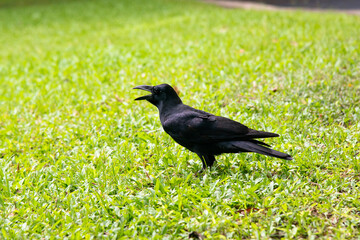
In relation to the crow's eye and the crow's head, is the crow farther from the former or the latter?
the crow's eye

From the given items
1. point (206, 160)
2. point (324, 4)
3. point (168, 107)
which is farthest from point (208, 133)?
point (324, 4)

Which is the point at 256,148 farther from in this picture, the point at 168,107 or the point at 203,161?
the point at 168,107

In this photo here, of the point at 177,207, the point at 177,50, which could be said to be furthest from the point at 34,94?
the point at 177,207

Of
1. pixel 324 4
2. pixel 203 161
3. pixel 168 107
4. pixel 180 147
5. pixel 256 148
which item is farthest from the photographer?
pixel 324 4

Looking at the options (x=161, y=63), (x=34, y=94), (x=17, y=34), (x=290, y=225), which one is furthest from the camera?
(x=17, y=34)

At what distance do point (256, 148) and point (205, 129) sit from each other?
0.51 m

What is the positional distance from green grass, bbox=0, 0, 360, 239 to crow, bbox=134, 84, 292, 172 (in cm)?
30

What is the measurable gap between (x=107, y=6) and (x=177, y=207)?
55.1ft

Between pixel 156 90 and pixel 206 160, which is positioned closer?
pixel 206 160

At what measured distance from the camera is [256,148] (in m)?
3.22

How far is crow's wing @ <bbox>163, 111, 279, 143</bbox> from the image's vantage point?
11.1ft

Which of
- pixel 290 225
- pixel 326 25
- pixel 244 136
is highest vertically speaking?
pixel 326 25

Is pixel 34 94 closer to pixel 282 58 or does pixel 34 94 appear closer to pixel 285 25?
pixel 282 58

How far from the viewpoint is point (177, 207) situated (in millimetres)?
3180
